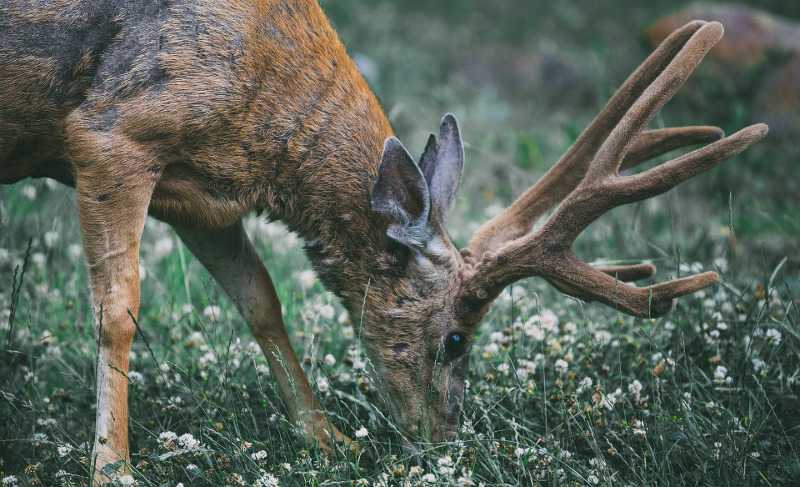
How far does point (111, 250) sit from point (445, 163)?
1528 millimetres

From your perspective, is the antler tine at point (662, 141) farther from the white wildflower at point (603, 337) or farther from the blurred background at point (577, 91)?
the white wildflower at point (603, 337)

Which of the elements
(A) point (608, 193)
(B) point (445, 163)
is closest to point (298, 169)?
(B) point (445, 163)

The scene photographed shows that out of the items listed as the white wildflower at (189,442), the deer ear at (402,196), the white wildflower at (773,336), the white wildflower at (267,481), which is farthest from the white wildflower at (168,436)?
the white wildflower at (773,336)

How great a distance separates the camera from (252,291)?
374cm

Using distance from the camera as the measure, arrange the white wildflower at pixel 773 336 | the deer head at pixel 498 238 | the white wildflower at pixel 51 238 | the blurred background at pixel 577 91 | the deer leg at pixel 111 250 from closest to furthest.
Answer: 1. the deer leg at pixel 111 250
2. the deer head at pixel 498 238
3. the white wildflower at pixel 773 336
4. the white wildflower at pixel 51 238
5. the blurred background at pixel 577 91

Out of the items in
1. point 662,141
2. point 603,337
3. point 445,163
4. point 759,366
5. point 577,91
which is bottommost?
point 577,91

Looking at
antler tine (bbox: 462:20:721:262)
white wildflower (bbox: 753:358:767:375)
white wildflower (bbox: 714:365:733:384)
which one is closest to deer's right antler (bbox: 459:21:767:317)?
antler tine (bbox: 462:20:721:262)

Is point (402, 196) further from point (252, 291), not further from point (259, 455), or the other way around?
point (259, 455)

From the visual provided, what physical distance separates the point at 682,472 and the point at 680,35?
6.34 ft

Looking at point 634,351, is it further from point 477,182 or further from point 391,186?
point 477,182

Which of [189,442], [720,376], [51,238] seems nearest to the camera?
[189,442]

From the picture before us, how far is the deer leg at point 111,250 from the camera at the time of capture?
2.85 m

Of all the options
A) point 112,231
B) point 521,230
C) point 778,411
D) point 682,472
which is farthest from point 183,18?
point 778,411

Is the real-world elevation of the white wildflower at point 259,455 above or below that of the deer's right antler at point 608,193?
below
